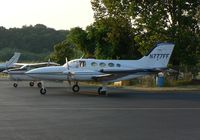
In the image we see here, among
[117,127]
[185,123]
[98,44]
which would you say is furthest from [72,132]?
[98,44]

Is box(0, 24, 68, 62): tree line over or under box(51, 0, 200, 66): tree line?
over

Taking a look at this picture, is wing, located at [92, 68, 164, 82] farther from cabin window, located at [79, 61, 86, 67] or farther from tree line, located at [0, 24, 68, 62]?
tree line, located at [0, 24, 68, 62]

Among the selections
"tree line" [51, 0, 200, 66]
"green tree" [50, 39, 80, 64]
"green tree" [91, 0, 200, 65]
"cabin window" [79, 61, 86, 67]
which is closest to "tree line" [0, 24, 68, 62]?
"green tree" [50, 39, 80, 64]

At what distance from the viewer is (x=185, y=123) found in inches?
586

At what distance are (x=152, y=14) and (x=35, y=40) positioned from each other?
128244 millimetres

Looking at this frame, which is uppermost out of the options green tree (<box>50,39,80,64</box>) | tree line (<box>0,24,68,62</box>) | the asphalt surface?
tree line (<box>0,24,68,62</box>)

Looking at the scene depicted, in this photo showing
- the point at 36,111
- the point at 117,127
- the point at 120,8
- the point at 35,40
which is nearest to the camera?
the point at 117,127

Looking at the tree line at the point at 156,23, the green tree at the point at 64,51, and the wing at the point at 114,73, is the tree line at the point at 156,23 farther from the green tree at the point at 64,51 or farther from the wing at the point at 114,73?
the green tree at the point at 64,51

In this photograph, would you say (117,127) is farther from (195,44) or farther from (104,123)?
(195,44)

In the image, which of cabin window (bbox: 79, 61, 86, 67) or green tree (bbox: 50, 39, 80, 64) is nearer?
cabin window (bbox: 79, 61, 86, 67)

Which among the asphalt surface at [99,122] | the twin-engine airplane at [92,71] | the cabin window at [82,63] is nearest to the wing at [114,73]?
the twin-engine airplane at [92,71]

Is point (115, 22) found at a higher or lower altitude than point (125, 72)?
higher

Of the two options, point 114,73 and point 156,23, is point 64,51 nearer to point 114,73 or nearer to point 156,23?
point 156,23

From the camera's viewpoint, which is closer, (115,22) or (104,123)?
(104,123)
